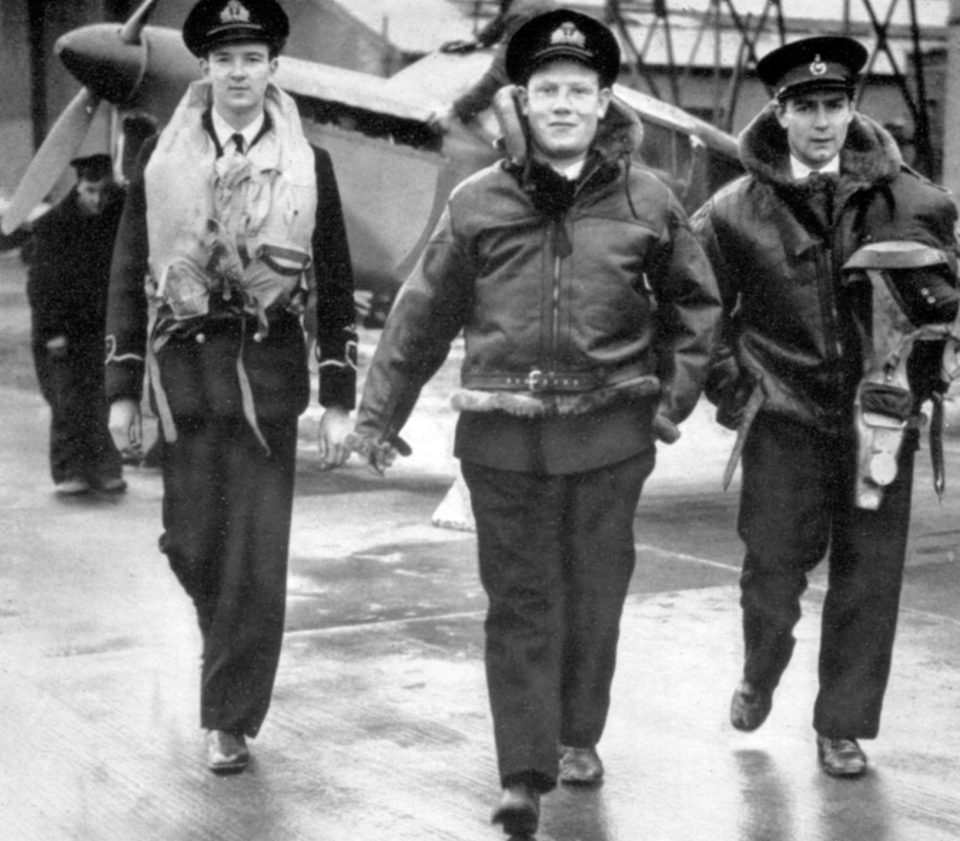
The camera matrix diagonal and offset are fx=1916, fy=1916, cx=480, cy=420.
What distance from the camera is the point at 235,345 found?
504 centimetres

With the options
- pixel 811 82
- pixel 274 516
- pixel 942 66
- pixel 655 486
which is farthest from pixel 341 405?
pixel 942 66

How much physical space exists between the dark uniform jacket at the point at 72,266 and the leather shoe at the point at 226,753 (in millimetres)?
5783

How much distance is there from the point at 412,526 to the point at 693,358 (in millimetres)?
4703

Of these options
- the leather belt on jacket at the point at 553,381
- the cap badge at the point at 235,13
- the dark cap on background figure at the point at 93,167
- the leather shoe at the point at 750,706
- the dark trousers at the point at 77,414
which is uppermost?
the cap badge at the point at 235,13

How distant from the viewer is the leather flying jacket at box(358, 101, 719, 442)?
4512mm

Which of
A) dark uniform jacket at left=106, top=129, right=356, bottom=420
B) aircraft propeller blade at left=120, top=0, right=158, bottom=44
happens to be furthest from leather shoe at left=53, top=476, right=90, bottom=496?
dark uniform jacket at left=106, top=129, right=356, bottom=420

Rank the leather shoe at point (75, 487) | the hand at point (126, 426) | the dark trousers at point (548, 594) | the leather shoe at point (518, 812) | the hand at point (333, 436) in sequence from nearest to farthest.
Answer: the leather shoe at point (518, 812)
the dark trousers at point (548, 594)
the hand at point (333, 436)
the hand at point (126, 426)
the leather shoe at point (75, 487)

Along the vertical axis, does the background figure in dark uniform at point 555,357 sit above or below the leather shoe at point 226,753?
above

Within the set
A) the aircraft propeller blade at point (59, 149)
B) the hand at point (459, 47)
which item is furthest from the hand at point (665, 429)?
the aircraft propeller blade at point (59, 149)

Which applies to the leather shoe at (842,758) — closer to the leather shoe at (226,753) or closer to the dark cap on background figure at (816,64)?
the leather shoe at (226,753)

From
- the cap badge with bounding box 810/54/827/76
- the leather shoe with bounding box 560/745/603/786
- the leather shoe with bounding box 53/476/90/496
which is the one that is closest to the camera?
the leather shoe with bounding box 560/745/603/786

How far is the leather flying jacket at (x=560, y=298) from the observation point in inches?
178

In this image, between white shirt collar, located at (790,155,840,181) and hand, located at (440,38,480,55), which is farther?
hand, located at (440,38,480,55)

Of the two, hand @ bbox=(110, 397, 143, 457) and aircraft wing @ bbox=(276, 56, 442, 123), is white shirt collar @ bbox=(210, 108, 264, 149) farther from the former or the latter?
aircraft wing @ bbox=(276, 56, 442, 123)
